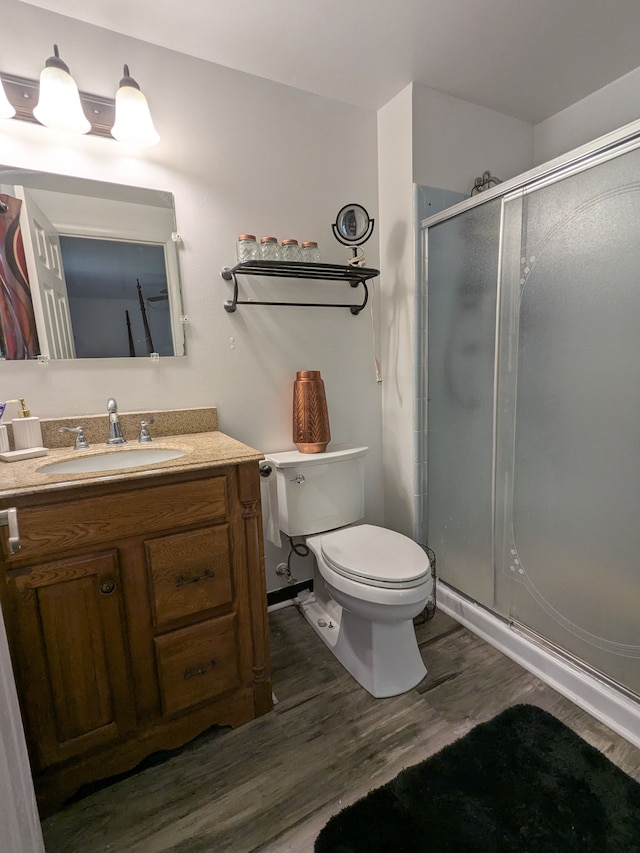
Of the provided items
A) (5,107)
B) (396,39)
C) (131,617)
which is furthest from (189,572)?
(396,39)

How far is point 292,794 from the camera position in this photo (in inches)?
43.9

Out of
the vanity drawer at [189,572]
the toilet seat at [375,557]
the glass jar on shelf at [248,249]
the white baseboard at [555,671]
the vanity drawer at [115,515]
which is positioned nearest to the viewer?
the vanity drawer at [115,515]

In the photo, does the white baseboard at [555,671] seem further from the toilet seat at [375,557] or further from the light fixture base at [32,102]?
the light fixture base at [32,102]

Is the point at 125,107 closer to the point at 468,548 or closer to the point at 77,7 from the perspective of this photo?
the point at 77,7

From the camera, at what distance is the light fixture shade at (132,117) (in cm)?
133

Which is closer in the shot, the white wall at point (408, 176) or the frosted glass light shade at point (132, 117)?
the frosted glass light shade at point (132, 117)

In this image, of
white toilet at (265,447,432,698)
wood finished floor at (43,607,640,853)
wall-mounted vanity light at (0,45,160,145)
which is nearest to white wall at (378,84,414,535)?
white toilet at (265,447,432,698)

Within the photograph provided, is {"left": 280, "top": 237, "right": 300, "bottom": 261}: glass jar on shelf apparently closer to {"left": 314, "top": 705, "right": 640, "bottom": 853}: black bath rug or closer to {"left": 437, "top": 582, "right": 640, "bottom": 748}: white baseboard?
{"left": 437, "top": 582, "right": 640, "bottom": 748}: white baseboard

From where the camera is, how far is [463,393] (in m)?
1.74

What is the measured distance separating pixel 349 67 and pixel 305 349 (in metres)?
1.10

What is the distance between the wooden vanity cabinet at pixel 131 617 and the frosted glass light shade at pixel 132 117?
→ 45.7 inches

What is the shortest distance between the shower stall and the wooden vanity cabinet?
3.14ft

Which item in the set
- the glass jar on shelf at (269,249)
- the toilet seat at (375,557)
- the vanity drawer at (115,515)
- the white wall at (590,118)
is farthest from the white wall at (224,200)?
the white wall at (590,118)

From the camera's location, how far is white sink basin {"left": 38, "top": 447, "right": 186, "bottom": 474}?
50.9 inches
